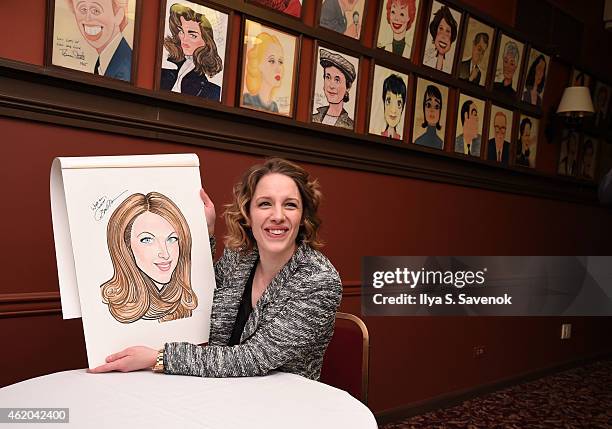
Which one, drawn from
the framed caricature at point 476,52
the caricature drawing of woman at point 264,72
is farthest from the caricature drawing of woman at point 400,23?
the caricature drawing of woman at point 264,72

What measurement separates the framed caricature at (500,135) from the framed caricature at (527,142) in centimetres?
16

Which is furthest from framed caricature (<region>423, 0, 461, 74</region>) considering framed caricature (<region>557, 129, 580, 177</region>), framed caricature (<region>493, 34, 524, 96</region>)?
framed caricature (<region>557, 129, 580, 177</region>)

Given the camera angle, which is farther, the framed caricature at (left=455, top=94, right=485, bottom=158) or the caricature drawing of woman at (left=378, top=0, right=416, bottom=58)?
the framed caricature at (left=455, top=94, right=485, bottom=158)

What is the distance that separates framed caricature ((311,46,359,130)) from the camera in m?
3.39

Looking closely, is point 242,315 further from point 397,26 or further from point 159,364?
point 397,26

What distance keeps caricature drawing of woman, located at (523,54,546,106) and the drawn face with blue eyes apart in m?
3.97

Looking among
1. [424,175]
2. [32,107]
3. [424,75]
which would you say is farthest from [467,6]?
[32,107]

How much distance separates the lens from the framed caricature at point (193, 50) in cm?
267

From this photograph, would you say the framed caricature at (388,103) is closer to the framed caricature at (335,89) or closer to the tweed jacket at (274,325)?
the framed caricature at (335,89)

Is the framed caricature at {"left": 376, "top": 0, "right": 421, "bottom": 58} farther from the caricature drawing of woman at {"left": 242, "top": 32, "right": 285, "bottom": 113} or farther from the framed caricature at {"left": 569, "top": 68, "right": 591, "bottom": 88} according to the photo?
the framed caricature at {"left": 569, "top": 68, "right": 591, "bottom": 88}

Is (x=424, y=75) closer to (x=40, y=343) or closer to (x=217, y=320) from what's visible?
(x=217, y=320)

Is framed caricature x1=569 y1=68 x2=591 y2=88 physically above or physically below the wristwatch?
above

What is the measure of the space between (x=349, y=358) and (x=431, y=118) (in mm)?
2374
